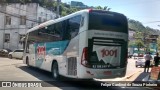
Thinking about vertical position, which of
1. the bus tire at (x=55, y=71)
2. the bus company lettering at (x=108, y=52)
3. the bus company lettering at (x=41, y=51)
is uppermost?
the bus company lettering at (x=108, y=52)

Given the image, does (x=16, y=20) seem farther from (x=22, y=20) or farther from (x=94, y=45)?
(x=94, y=45)

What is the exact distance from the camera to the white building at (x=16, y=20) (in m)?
53.3

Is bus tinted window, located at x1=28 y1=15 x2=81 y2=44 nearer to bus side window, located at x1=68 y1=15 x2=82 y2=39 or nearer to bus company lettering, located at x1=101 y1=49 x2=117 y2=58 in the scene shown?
bus side window, located at x1=68 y1=15 x2=82 y2=39

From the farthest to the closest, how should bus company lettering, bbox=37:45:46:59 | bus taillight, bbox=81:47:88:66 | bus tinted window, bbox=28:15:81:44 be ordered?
1. bus company lettering, bbox=37:45:46:59
2. bus tinted window, bbox=28:15:81:44
3. bus taillight, bbox=81:47:88:66

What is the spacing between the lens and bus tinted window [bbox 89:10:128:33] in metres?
14.1

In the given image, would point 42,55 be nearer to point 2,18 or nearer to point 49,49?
point 49,49

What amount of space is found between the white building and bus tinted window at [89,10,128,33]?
39.3m

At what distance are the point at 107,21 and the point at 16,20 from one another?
41.3m

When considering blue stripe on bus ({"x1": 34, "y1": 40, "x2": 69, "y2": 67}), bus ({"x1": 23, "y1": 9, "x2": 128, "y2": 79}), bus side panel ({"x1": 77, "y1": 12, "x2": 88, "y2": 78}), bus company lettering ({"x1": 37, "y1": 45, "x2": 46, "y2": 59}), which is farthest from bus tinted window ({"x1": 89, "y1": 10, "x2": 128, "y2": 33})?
bus company lettering ({"x1": 37, "y1": 45, "x2": 46, "y2": 59})

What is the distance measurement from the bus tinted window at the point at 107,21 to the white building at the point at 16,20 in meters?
39.3

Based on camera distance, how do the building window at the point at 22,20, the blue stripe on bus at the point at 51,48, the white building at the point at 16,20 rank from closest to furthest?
1. the blue stripe on bus at the point at 51,48
2. the white building at the point at 16,20
3. the building window at the point at 22,20

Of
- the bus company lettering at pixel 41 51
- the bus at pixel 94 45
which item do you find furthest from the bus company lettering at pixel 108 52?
the bus company lettering at pixel 41 51

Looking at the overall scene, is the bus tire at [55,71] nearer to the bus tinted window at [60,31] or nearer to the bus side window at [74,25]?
the bus tinted window at [60,31]

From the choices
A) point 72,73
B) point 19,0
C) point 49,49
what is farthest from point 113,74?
point 19,0
